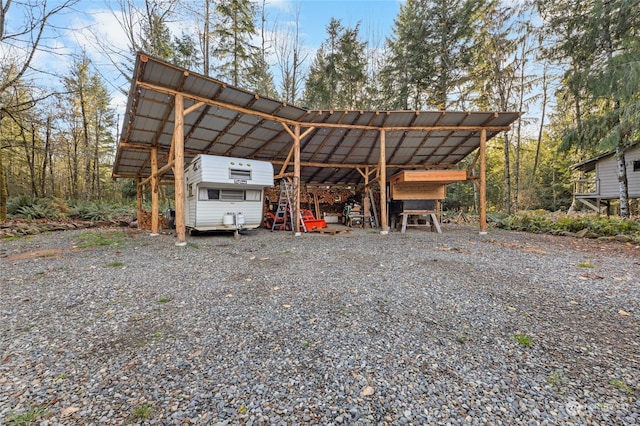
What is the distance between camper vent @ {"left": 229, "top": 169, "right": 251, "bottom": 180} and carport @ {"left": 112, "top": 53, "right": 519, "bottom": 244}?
4.56 feet

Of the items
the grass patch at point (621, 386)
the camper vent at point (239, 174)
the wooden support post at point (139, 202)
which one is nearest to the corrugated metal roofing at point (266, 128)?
the wooden support post at point (139, 202)

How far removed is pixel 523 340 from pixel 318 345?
1699 mm

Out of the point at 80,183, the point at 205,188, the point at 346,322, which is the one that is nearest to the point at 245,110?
the point at 205,188

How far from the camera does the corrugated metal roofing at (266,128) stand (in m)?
6.12

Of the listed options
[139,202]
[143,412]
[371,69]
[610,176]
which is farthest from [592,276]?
[371,69]

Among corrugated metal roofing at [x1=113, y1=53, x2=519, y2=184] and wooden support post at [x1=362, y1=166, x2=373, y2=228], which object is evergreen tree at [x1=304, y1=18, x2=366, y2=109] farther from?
wooden support post at [x1=362, y1=166, x2=373, y2=228]

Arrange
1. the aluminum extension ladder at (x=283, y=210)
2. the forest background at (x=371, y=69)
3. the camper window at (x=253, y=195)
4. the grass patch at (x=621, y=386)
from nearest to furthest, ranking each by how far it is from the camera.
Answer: the grass patch at (x=621, y=386), the camper window at (x=253, y=195), the forest background at (x=371, y=69), the aluminum extension ladder at (x=283, y=210)

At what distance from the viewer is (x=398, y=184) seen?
8992mm

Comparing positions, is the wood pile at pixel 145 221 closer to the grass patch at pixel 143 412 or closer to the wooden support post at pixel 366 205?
the wooden support post at pixel 366 205

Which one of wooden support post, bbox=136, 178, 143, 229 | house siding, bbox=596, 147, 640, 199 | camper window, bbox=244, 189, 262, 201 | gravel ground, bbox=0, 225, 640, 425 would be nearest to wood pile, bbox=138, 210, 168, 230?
wooden support post, bbox=136, 178, 143, 229

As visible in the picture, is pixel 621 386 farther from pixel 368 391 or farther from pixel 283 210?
pixel 283 210

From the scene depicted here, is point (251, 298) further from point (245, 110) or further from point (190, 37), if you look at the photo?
point (190, 37)

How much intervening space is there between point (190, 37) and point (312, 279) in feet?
52.3

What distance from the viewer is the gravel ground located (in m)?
1.45
